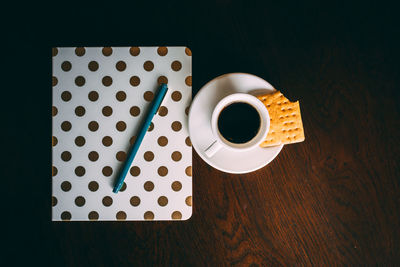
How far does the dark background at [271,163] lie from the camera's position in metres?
0.65

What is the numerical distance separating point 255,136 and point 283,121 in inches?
2.7

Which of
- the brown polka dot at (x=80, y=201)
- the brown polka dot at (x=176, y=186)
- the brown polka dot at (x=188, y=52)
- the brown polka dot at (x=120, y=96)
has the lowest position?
the brown polka dot at (x=80, y=201)

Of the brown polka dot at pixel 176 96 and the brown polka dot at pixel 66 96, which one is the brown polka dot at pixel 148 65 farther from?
the brown polka dot at pixel 66 96

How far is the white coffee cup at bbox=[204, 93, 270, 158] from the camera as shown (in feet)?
1.91

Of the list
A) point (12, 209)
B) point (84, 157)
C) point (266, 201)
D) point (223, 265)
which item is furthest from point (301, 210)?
point (12, 209)

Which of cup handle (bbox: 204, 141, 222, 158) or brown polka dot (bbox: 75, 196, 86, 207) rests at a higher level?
cup handle (bbox: 204, 141, 222, 158)

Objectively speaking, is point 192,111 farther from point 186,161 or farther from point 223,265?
point 223,265

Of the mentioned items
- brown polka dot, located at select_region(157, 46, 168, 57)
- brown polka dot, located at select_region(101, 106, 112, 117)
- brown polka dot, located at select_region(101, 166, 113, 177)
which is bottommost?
brown polka dot, located at select_region(101, 166, 113, 177)

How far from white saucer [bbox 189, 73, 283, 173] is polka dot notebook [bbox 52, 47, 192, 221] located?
0.04 m

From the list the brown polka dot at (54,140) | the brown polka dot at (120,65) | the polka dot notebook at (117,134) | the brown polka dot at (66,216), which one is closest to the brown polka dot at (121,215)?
the polka dot notebook at (117,134)

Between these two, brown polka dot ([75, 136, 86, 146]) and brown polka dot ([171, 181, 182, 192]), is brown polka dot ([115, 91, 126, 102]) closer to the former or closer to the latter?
brown polka dot ([75, 136, 86, 146])

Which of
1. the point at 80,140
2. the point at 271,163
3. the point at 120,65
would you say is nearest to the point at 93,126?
the point at 80,140

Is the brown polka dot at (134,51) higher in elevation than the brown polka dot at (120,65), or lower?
higher

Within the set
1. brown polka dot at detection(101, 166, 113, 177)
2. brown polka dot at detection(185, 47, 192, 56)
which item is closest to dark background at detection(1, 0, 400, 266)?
brown polka dot at detection(185, 47, 192, 56)
